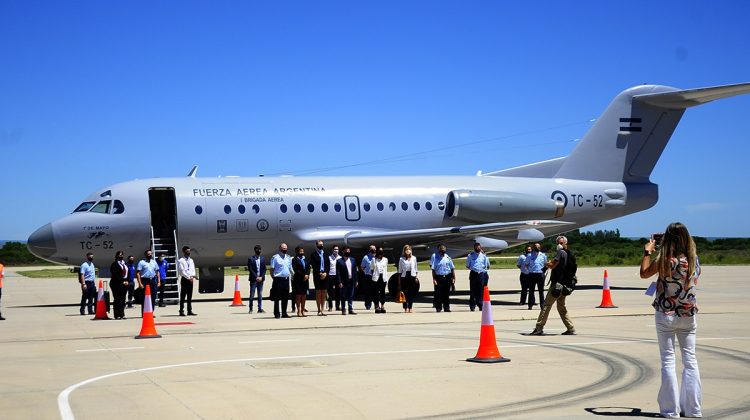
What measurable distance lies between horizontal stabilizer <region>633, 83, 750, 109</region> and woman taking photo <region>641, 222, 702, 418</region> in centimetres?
2135

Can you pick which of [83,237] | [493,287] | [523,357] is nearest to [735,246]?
[493,287]

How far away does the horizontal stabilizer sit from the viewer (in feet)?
91.5

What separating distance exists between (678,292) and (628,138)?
955 inches

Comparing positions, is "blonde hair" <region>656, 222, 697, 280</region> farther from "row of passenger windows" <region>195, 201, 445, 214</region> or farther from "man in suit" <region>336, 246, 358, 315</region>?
"row of passenger windows" <region>195, 201, 445, 214</region>

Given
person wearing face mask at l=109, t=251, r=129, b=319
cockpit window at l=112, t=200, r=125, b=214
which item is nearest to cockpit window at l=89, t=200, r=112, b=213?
cockpit window at l=112, t=200, r=125, b=214

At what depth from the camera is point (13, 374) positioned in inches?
444

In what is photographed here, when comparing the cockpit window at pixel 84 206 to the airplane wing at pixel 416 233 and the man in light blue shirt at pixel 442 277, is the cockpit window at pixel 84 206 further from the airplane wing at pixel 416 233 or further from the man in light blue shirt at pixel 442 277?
the man in light blue shirt at pixel 442 277

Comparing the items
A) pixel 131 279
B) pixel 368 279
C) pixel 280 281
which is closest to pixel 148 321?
pixel 280 281

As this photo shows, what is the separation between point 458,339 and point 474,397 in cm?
570

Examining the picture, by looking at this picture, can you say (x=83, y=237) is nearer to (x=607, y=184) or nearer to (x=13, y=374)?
(x=13, y=374)

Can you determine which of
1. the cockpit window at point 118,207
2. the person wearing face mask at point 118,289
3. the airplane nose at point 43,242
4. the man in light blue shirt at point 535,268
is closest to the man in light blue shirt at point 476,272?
the man in light blue shirt at point 535,268

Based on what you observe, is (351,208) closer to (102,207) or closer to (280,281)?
(102,207)

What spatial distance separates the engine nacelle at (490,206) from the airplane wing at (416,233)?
859mm

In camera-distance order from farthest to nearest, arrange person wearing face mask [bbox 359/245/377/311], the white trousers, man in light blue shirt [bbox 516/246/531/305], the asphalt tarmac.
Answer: man in light blue shirt [bbox 516/246/531/305], person wearing face mask [bbox 359/245/377/311], the asphalt tarmac, the white trousers
